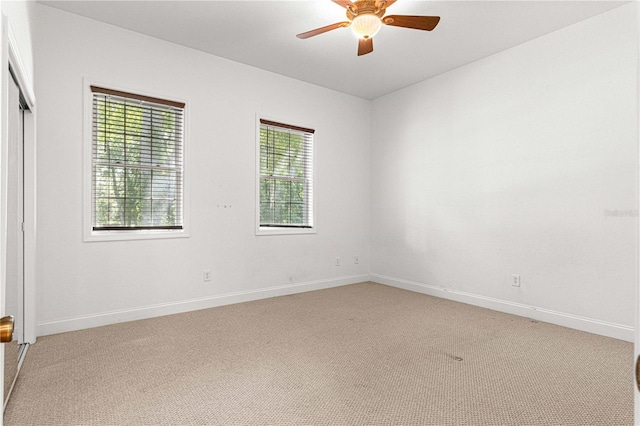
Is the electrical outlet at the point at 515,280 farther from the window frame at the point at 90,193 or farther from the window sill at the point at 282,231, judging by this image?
the window frame at the point at 90,193

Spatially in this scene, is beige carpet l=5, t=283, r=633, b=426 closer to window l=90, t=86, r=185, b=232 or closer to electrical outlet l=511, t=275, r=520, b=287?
electrical outlet l=511, t=275, r=520, b=287

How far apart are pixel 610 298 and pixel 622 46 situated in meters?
2.15

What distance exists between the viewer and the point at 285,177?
15.6 ft

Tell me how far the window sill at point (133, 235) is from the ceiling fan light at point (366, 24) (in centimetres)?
258

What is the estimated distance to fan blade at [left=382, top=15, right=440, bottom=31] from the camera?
8.65 ft

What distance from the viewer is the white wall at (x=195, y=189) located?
3139 mm

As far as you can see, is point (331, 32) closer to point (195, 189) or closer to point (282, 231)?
point (195, 189)

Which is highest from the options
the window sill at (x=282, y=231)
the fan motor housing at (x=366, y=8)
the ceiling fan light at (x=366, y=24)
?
the fan motor housing at (x=366, y=8)

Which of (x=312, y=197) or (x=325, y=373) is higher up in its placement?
(x=312, y=197)

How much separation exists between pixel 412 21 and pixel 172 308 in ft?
Result: 11.2

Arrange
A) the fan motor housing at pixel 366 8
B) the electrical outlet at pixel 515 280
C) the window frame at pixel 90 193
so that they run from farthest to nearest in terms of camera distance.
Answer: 1. the electrical outlet at pixel 515 280
2. the window frame at pixel 90 193
3. the fan motor housing at pixel 366 8

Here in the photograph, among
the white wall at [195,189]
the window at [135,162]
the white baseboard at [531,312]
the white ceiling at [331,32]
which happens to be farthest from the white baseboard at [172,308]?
the white ceiling at [331,32]

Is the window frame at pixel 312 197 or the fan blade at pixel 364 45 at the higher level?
the fan blade at pixel 364 45

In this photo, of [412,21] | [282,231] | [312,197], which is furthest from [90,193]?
[412,21]
